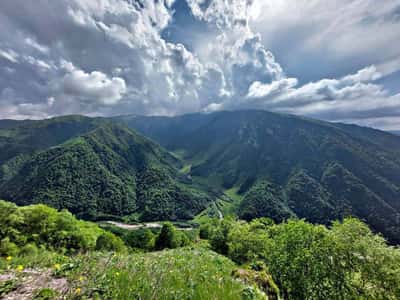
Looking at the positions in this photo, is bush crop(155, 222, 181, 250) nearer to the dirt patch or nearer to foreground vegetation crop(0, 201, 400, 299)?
foreground vegetation crop(0, 201, 400, 299)

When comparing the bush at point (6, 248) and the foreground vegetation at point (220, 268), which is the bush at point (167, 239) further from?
the bush at point (6, 248)

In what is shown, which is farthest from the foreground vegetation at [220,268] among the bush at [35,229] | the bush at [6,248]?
the bush at [35,229]

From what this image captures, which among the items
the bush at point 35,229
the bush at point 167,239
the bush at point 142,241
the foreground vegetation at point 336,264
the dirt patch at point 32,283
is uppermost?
the dirt patch at point 32,283

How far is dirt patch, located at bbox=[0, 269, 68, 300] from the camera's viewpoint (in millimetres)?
5482

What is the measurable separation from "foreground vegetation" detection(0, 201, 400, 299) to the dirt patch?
0.03 meters

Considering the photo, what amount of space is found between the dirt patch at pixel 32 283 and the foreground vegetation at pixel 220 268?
0.11 feet

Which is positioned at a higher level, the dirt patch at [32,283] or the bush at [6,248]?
the dirt patch at [32,283]

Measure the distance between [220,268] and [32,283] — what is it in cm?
787

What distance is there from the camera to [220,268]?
9.84 meters

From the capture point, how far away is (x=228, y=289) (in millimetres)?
Answer: 6496

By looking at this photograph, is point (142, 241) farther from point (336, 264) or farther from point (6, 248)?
point (336, 264)

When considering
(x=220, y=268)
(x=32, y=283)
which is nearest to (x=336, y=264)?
(x=220, y=268)

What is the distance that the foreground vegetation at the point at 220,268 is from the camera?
19.6 feet

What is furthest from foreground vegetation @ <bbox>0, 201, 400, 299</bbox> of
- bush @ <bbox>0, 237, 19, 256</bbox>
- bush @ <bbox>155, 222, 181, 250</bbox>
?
bush @ <bbox>155, 222, 181, 250</bbox>
